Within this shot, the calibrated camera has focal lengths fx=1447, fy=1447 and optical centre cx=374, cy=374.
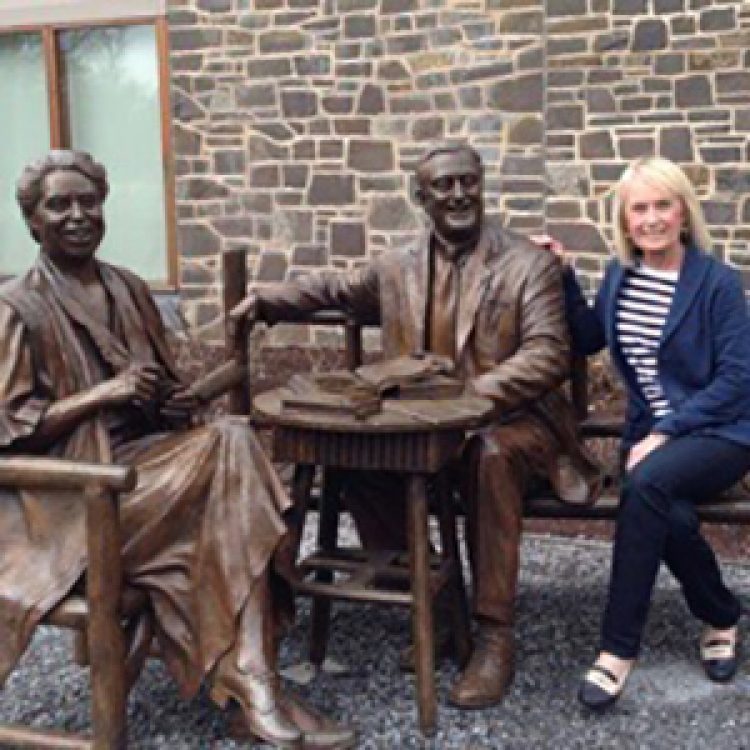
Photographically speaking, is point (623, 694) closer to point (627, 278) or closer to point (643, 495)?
point (643, 495)

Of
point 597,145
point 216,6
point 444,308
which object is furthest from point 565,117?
point 444,308

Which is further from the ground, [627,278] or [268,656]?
[627,278]

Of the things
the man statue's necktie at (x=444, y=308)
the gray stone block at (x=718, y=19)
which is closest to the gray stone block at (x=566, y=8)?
the gray stone block at (x=718, y=19)

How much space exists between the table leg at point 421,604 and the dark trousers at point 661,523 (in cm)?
49

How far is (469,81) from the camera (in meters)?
9.48

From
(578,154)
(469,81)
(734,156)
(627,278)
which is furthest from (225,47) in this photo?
(627,278)

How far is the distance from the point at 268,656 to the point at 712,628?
1357 millimetres

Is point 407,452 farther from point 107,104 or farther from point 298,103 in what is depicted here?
point 107,104

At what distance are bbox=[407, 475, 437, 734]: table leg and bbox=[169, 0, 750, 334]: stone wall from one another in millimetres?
5668

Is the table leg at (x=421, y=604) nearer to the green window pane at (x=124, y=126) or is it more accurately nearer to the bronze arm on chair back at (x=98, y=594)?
the bronze arm on chair back at (x=98, y=594)

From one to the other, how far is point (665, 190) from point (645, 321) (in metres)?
0.38

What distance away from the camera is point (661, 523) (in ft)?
12.5

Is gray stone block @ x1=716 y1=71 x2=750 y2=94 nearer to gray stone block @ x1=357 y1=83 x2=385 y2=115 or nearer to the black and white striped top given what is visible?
gray stone block @ x1=357 y1=83 x2=385 y2=115

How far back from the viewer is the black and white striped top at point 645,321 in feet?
13.3
